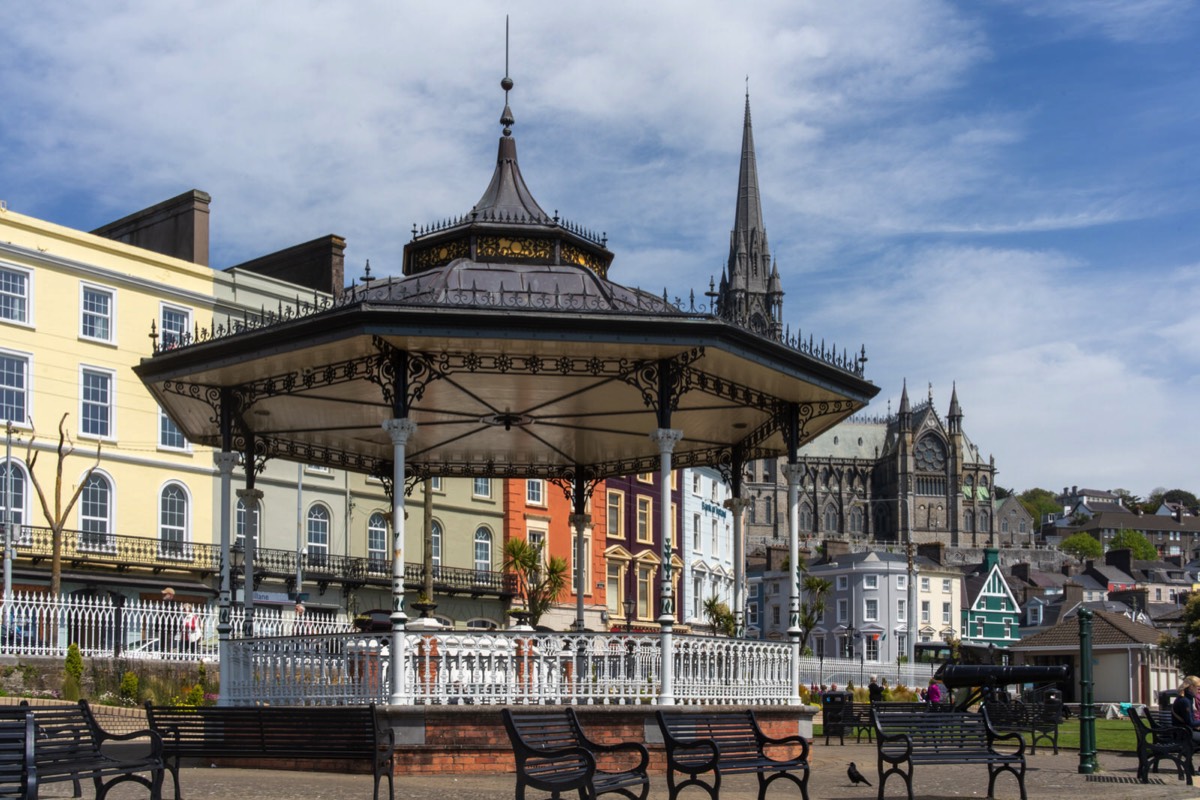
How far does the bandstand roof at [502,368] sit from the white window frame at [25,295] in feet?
69.2

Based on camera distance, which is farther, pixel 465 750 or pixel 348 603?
pixel 348 603

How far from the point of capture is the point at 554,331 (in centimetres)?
1809

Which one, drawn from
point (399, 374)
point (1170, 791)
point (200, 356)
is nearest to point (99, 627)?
point (200, 356)

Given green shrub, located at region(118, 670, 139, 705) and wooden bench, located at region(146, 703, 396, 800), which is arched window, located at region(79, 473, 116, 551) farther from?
wooden bench, located at region(146, 703, 396, 800)

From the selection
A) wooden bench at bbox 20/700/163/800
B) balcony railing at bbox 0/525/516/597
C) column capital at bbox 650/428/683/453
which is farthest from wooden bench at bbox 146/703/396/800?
balcony railing at bbox 0/525/516/597

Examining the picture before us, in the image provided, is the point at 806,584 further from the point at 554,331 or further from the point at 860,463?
the point at 860,463

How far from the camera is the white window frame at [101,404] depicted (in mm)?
44812

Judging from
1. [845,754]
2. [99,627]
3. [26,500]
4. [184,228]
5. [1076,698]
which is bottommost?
[1076,698]

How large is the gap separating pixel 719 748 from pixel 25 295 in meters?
36.4

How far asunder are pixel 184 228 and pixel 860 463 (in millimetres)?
158619

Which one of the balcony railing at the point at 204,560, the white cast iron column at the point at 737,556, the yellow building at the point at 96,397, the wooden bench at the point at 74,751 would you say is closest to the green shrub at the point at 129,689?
the balcony railing at the point at 204,560

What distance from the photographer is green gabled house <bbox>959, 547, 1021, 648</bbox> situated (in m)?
117

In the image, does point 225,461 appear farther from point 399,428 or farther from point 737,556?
point 737,556

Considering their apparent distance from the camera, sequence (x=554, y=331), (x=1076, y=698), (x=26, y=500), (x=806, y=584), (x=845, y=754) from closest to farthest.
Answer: (x=554, y=331), (x=845, y=754), (x=26, y=500), (x=1076, y=698), (x=806, y=584)
